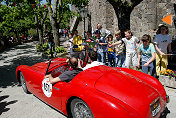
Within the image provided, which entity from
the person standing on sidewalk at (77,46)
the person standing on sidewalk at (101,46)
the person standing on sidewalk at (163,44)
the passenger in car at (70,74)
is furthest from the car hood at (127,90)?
the person standing on sidewalk at (77,46)

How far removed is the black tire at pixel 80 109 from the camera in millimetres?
2375

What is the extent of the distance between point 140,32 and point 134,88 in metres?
8.64

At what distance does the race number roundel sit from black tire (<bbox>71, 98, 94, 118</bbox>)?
2.43 feet

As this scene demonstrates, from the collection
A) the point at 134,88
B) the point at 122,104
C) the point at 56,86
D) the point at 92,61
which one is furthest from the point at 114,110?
the point at 92,61

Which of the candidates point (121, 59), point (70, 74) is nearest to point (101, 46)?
point (121, 59)

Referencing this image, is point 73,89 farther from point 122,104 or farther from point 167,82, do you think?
point 167,82

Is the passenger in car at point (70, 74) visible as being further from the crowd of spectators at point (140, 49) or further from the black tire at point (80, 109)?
the crowd of spectators at point (140, 49)

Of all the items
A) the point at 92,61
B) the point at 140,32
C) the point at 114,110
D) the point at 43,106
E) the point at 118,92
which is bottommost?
the point at 43,106

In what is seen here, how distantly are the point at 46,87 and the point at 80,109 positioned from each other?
3.53 ft

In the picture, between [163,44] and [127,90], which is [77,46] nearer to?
[163,44]

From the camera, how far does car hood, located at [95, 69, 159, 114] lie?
2131 mm

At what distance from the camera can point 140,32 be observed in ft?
33.1

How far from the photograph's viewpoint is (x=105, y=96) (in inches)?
86.2

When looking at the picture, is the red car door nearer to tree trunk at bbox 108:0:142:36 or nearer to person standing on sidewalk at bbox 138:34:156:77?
person standing on sidewalk at bbox 138:34:156:77
